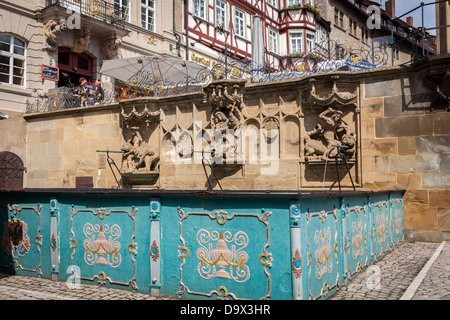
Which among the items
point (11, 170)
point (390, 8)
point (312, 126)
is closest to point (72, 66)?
point (11, 170)

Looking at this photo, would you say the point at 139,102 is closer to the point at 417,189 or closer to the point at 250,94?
the point at 250,94

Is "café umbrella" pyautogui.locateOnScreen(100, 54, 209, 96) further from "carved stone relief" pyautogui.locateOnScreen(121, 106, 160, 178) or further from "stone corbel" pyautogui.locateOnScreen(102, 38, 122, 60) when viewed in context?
"stone corbel" pyautogui.locateOnScreen(102, 38, 122, 60)

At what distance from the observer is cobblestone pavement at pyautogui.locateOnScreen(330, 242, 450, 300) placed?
5398 mm

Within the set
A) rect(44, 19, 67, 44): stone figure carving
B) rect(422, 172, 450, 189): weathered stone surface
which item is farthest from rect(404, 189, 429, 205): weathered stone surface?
rect(44, 19, 67, 44): stone figure carving

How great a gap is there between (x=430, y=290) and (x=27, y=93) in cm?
1591

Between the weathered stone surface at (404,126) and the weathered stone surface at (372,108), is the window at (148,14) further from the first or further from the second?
the weathered stone surface at (404,126)

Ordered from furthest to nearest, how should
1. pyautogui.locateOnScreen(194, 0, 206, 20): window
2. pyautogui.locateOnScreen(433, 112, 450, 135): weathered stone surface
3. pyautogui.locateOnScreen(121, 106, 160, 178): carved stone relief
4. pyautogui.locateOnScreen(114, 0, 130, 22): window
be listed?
1. pyautogui.locateOnScreen(194, 0, 206, 20): window
2. pyautogui.locateOnScreen(114, 0, 130, 22): window
3. pyautogui.locateOnScreen(121, 106, 160, 178): carved stone relief
4. pyautogui.locateOnScreen(433, 112, 450, 135): weathered stone surface

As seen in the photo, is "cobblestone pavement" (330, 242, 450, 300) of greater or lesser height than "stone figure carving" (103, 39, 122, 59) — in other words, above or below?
below

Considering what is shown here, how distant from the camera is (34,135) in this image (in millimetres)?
16234

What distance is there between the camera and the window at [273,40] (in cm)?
3328

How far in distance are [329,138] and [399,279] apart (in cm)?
517

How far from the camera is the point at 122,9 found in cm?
2052

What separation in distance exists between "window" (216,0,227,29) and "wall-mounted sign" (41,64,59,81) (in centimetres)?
1180

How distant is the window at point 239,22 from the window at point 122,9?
8.61 metres
